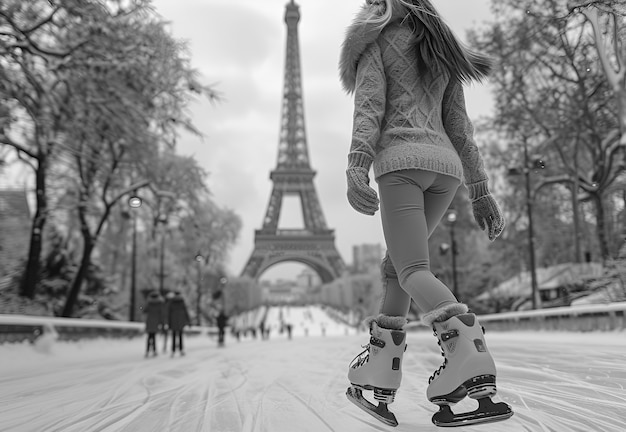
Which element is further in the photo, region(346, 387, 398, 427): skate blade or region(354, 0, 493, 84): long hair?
region(354, 0, 493, 84): long hair

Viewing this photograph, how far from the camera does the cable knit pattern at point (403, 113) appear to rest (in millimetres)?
2092

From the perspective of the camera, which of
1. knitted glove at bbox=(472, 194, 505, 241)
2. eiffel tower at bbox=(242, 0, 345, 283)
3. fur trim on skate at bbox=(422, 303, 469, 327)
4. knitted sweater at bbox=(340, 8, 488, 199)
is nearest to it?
fur trim on skate at bbox=(422, 303, 469, 327)

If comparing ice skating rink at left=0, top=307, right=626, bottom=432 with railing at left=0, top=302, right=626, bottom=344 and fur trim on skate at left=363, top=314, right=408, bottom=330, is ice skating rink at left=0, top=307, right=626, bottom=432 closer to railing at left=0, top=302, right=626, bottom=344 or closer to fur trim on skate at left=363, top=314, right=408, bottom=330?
fur trim on skate at left=363, top=314, right=408, bottom=330

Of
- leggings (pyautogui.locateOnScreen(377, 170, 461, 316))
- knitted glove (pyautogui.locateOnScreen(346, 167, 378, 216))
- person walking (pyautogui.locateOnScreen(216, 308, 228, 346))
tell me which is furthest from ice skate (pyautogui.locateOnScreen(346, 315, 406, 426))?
person walking (pyautogui.locateOnScreen(216, 308, 228, 346))

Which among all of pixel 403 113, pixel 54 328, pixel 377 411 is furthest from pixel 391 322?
pixel 54 328

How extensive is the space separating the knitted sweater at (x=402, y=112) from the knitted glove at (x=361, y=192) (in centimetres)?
4

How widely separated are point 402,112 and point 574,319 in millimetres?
7897

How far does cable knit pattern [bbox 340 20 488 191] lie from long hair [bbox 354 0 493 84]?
1.4 inches

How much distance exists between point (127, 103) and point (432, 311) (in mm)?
7773

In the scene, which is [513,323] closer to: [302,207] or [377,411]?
[377,411]

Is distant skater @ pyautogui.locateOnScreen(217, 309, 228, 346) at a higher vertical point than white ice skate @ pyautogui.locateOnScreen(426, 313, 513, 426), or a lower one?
A: lower

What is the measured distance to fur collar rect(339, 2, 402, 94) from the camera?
2234 mm

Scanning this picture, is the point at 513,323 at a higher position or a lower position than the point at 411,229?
lower

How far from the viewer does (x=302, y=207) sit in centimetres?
5869
